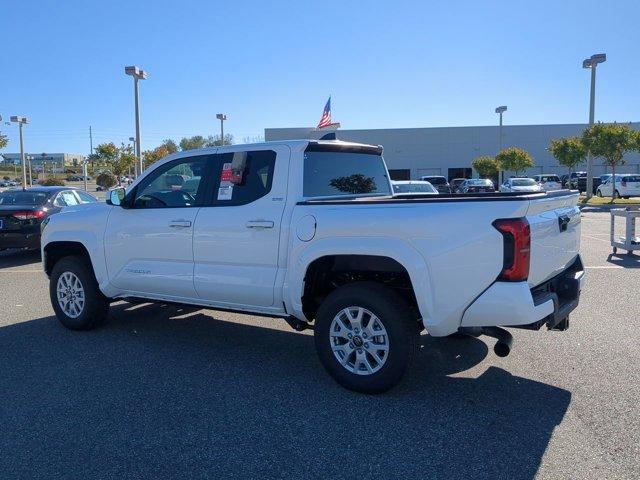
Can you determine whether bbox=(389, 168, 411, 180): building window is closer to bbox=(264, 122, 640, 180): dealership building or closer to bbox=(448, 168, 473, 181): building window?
bbox=(264, 122, 640, 180): dealership building

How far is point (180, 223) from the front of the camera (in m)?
5.36

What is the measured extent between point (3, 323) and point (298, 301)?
4.22 metres

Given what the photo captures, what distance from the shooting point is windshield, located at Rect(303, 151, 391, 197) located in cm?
504

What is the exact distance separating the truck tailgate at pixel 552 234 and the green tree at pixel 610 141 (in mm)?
29236

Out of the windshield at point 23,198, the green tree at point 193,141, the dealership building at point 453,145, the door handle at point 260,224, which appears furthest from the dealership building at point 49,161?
the door handle at point 260,224

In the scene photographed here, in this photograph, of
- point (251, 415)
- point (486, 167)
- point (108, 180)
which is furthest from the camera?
point (108, 180)

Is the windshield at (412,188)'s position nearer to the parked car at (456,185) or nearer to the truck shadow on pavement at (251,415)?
the truck shadow on pavement at (251,415)

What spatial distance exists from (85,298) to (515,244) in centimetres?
465

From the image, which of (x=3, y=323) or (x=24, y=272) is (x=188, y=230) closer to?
(x=3, y=323)

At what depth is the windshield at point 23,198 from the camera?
12359 millimetres

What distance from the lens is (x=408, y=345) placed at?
4207 millimetres

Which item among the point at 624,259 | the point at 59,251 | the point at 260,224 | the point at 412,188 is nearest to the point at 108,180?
the point at 412,188

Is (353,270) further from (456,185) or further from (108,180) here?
(108,180)

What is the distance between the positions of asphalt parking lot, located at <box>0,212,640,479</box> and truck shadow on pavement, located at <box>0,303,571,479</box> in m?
0.01
